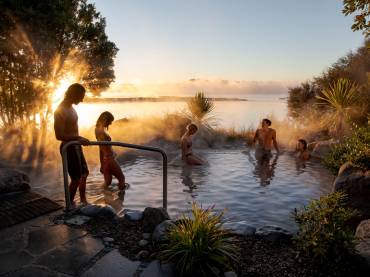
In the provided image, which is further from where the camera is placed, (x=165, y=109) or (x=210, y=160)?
(x=165, y=109)

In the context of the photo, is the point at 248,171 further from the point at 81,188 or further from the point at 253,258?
the point at 253,258

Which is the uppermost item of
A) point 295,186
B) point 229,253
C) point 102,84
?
point 102,84

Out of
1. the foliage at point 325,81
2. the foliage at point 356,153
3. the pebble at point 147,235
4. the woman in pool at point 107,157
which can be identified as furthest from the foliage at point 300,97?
the pebble at point 147,235

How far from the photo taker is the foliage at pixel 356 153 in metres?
7.44

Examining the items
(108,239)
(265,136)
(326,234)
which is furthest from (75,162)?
(265,136)

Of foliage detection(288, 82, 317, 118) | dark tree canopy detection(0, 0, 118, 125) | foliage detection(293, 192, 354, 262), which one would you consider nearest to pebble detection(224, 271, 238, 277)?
foliage detection(293, 192, 354, 262)

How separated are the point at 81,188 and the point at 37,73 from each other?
12.0m

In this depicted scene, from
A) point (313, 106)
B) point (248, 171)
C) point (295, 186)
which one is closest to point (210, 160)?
point (248, 171)

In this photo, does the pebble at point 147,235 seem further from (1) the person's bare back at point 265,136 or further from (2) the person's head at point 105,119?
(1) the person's bare back at point 265,136

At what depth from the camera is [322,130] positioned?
20891 millimetres

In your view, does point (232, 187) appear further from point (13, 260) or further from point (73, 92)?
point (13, 260)

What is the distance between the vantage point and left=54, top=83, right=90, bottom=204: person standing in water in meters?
5.81

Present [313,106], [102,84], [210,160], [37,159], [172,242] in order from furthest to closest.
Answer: [313,106] < [102,84] < [210,160] < [37,159] < [172,242]

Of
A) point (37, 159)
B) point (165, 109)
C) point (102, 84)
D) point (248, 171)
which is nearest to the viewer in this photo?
point (248, 171)
